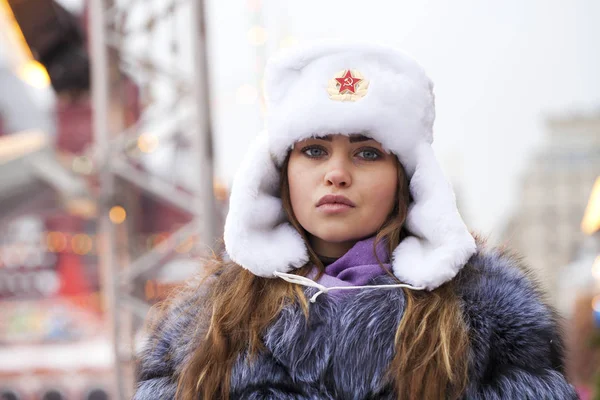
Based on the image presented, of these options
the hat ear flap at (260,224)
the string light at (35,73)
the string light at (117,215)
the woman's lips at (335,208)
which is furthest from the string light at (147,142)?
the woman's lips at (335,208)

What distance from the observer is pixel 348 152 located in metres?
1.72

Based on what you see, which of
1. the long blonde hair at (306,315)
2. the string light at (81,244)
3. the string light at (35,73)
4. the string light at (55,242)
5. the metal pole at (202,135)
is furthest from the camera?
the string light at (81,244)

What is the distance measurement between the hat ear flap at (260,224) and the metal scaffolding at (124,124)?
77.9 inches

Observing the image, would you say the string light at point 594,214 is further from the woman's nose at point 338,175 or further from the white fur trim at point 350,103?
the woman's nose at point 338,175

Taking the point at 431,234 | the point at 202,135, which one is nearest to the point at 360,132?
the point at 431,234

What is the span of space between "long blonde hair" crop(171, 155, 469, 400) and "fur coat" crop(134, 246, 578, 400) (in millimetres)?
26

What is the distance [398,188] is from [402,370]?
1.49ft

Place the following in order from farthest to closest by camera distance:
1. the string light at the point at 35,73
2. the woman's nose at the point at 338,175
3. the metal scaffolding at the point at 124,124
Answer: the string light at the point at 35,73 → the metal scaffolding at the point at 124,124 → the woman's nose at the point at 338,175

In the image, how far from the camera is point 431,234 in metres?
1.71

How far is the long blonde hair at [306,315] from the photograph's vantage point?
1.55m

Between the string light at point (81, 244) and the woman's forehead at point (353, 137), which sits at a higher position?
the woman's forehead at point (353, 137)

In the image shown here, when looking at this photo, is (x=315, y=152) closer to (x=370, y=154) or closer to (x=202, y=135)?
(x=370, y=154)

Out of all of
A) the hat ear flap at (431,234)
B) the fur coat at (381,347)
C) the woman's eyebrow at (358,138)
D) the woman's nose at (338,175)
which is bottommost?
the fur coat at (381,347)

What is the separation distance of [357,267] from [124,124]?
9.03ft
